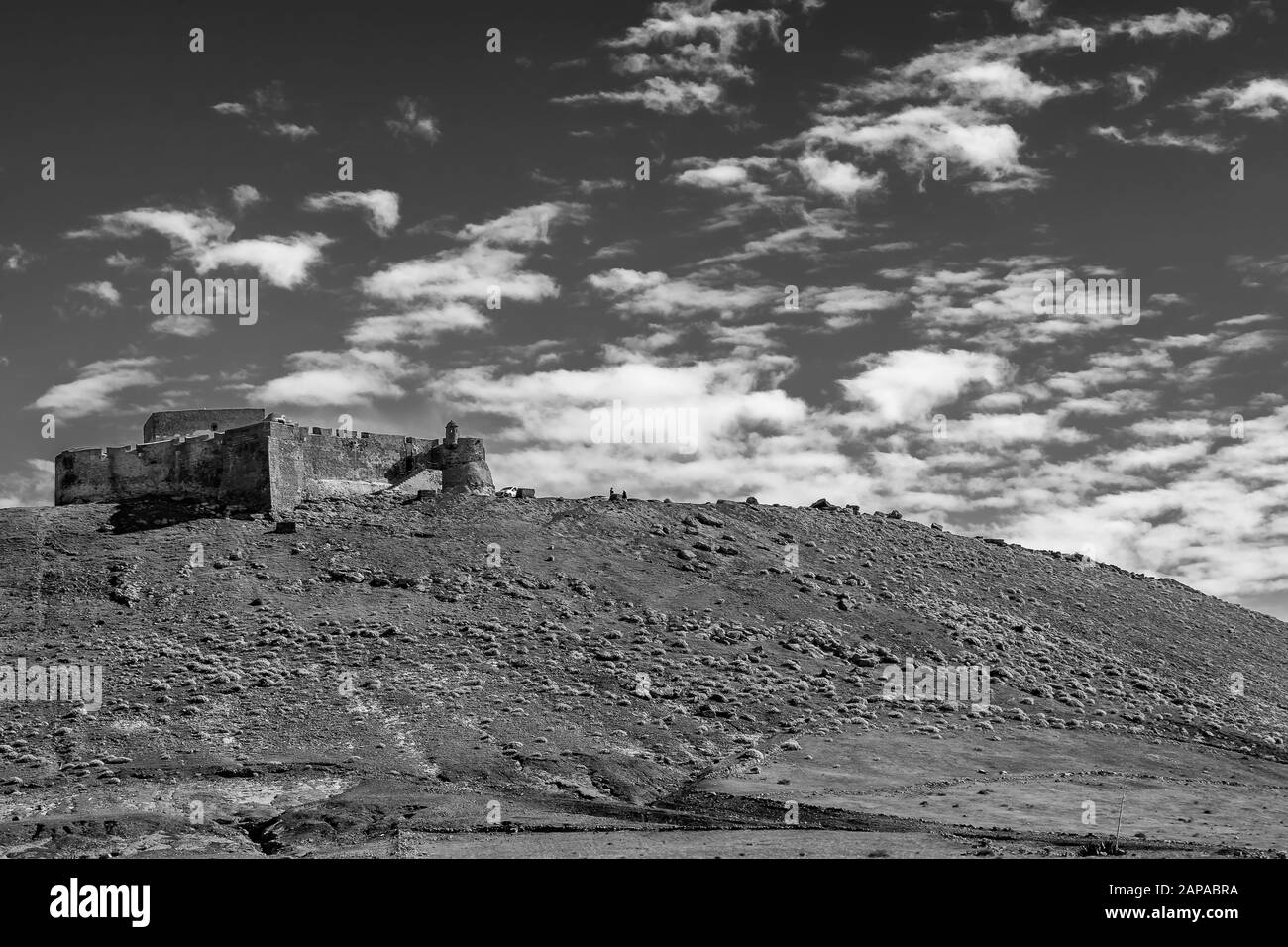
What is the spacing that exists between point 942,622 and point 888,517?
18480 millimetres

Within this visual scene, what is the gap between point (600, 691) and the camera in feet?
198

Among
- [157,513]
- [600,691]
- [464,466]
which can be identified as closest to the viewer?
[600,691]

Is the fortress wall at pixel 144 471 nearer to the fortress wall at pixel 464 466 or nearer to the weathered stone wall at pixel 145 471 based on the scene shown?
the weathered stone wall at pixel 145 471

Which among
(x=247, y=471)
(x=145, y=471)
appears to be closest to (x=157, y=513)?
(x=145, y=471)

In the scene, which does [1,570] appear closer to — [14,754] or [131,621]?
[131,621]

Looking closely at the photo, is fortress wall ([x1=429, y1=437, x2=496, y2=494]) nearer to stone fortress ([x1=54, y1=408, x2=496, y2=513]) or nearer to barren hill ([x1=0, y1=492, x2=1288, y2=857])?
stone fortress ([x1=54, y1=408, x2=496, y2=513])

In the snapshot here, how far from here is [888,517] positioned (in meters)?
92.6

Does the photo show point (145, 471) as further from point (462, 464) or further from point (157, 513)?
point (462, 464)

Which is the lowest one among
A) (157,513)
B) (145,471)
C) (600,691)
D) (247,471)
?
(600,691)

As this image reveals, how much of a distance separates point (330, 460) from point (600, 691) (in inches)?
1035

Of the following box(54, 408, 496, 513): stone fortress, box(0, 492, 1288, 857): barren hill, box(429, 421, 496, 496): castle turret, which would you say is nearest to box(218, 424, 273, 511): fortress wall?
box(54, 408, 496, 513): stone fortress

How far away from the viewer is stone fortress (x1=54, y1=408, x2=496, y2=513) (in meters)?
76.0

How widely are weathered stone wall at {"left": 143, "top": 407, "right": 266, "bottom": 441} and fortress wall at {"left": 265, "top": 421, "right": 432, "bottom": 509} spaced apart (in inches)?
231
